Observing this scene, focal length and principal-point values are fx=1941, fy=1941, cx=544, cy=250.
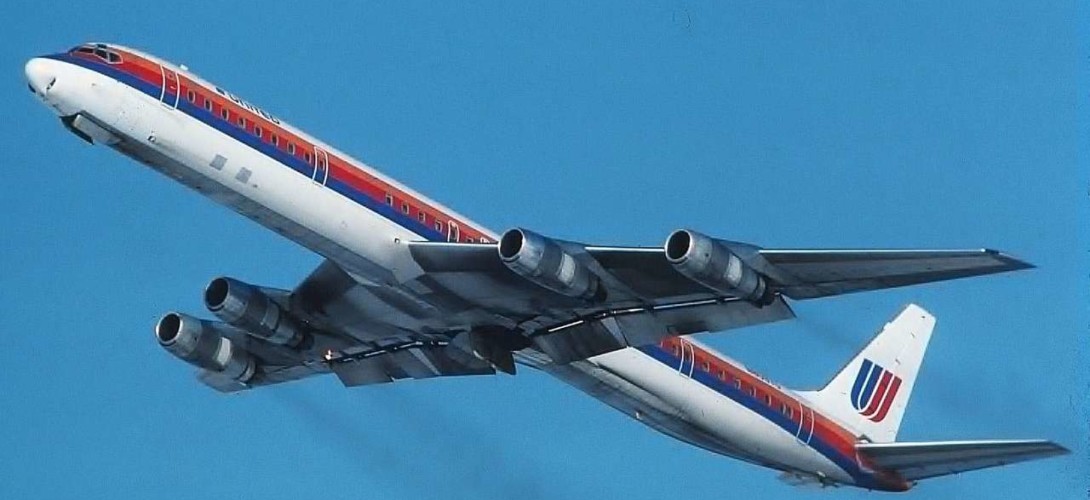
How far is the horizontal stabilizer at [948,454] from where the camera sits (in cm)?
5142

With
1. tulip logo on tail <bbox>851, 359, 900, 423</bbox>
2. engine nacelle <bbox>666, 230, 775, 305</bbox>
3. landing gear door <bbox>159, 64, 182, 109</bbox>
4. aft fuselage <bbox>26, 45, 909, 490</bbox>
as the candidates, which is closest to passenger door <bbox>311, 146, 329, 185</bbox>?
aft fuselage <bbox>26, 45, 909, 490</bbox>

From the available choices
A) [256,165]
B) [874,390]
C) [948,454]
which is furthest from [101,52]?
[874,390]

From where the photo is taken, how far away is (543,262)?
46.4 metres

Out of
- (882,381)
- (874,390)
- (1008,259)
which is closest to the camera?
(1008,259)

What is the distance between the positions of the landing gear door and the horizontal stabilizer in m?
22.8

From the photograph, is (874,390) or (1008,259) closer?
(1008,259)

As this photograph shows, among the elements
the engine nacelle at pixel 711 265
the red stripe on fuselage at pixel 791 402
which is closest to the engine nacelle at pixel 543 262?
the engine nacelle at pixel 711 265

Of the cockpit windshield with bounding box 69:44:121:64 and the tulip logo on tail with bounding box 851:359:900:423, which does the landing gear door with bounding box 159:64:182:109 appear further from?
the tulip logo on tail with bounding box 851:359:900:423

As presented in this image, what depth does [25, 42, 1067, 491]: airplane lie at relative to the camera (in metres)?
45.1

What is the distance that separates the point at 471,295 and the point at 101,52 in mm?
11070

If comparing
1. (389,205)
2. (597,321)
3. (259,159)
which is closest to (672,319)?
(597,321)

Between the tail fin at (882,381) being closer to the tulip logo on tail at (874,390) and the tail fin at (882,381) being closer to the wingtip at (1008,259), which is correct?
the tulip logo on tail at (874,390)

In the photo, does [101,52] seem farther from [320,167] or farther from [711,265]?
[711,265]

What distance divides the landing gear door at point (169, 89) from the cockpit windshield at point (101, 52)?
1.09 meters
